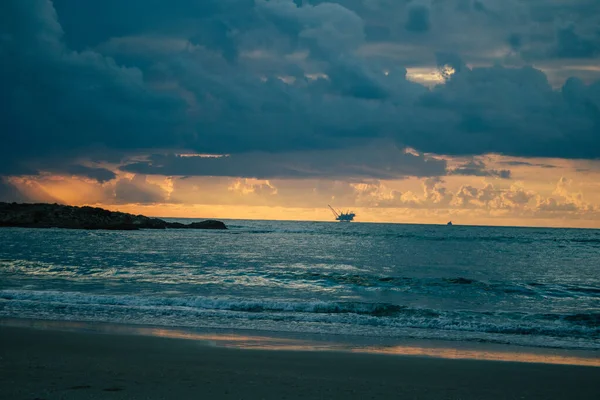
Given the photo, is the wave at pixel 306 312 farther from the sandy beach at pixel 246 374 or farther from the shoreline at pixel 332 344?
the sandy beach at pixel 246 374

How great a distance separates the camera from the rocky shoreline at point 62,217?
128512mm

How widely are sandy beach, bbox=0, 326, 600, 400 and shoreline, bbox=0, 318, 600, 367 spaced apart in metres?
0.70

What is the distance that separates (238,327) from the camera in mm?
19266

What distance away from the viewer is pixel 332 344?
53.8 feet

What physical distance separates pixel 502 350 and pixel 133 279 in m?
24.5

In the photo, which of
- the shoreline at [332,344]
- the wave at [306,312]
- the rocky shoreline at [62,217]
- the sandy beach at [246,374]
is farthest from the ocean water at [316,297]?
the rocky shoreline at [62,217]

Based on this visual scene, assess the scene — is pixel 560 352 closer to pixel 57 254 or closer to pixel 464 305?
pixel 464 305

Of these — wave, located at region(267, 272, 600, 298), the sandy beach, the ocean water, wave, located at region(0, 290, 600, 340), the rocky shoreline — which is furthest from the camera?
the rocky shoreline

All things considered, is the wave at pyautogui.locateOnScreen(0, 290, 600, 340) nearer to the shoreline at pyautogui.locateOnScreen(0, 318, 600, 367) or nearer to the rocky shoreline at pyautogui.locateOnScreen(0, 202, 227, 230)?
the shoreline at pyautogui.locateOnScreen(0, 318, 600, 367)

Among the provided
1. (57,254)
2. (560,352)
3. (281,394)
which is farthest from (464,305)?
(57,254)

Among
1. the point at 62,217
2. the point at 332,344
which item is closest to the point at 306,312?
the point at 332,344

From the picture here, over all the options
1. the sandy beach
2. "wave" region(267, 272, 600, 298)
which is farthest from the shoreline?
"wave" region(267, 272, 600, 298)

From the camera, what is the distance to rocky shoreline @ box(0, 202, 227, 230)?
422ft

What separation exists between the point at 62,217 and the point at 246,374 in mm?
136571
